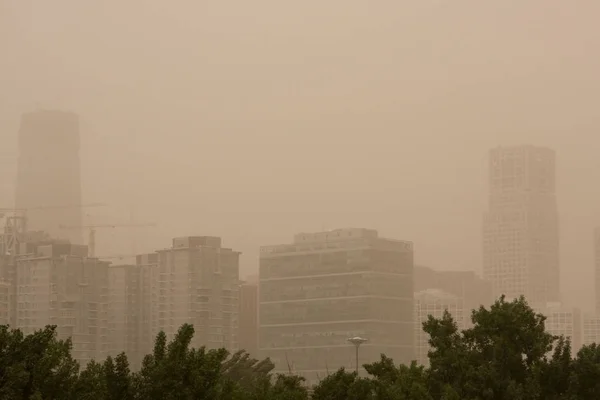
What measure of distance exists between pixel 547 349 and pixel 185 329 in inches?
1006

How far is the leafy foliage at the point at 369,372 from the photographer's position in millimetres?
53531

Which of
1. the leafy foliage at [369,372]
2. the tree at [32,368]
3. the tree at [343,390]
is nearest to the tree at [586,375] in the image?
the leafy foliage at [369,372]

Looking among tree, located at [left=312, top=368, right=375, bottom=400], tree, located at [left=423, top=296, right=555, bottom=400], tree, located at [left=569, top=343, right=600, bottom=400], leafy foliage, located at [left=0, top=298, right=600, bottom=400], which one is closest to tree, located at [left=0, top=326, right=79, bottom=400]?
leafy foliage, located at [left=0, top=298, right=600, bottom=400]

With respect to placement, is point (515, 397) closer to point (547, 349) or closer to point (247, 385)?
point (547, 349)

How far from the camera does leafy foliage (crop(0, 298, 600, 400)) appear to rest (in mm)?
53531

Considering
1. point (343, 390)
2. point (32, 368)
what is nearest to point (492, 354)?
point (343, 390)

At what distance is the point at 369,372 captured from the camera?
235ft

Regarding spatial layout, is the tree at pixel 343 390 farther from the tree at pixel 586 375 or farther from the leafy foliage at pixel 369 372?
the tree at pixel 586 375

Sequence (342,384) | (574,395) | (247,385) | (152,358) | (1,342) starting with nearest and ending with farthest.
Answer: (1,342) < (152,358) < (342,384) < (574,395) < (247,385)

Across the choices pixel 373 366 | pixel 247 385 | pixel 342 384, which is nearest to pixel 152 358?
pixel 342 384

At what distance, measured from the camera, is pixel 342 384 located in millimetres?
65688

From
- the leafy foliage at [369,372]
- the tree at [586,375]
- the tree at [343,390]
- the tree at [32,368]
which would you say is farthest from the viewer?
the tree at [586,375]

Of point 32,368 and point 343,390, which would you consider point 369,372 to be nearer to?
point 343,390

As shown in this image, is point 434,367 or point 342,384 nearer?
point 342,384
